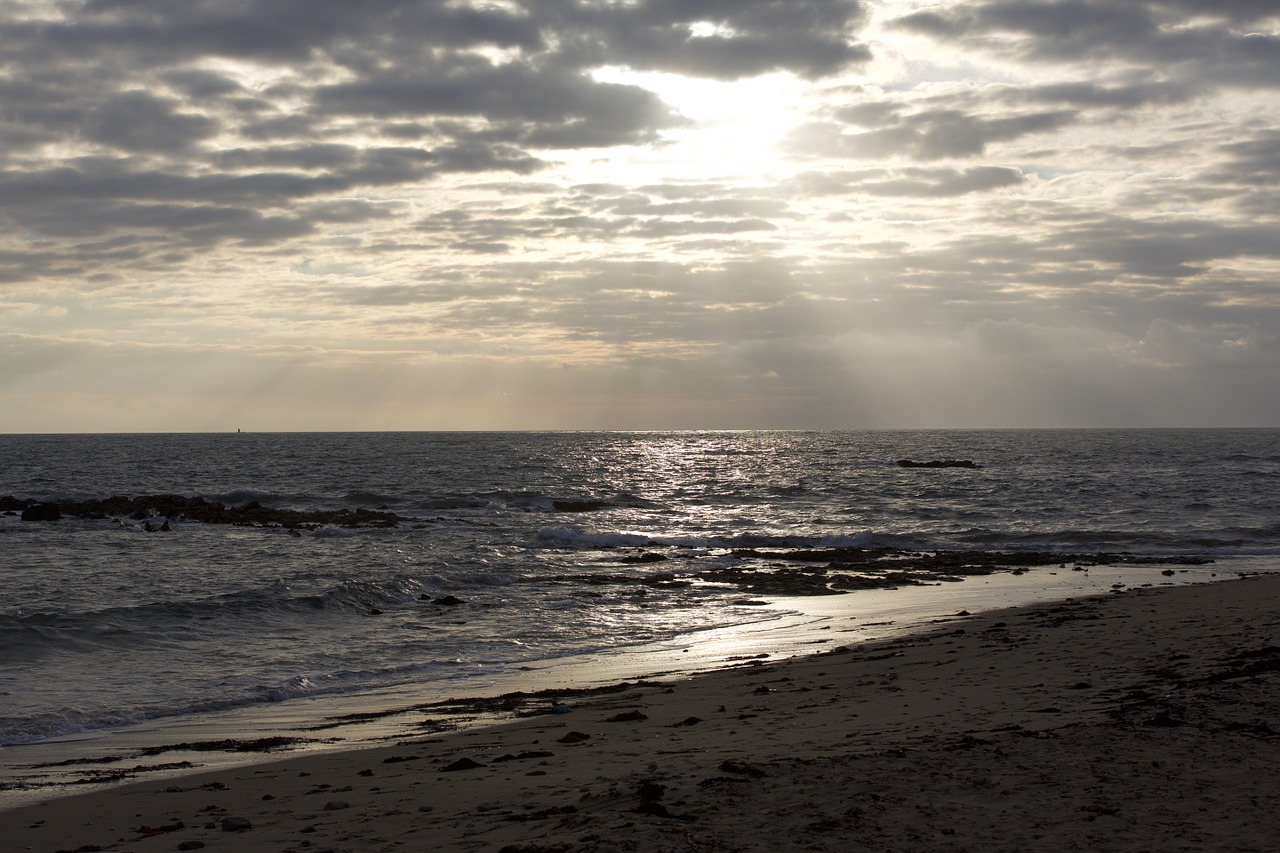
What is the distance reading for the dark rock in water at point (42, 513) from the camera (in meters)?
44.7

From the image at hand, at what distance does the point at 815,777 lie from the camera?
24.2 feet

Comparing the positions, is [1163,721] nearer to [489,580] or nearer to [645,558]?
[489,580]

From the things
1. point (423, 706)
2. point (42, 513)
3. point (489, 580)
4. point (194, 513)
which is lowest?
point (489, 580)

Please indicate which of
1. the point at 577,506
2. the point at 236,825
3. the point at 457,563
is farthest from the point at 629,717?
the point at 577,506

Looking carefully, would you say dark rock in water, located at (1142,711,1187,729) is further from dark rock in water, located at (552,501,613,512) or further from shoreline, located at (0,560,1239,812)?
dark rock in water, located at (552,501,613,512)

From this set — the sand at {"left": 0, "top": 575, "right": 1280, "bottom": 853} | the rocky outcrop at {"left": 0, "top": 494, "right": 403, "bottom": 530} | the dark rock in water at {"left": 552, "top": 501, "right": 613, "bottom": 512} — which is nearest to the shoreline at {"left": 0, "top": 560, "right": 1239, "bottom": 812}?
the sand at {"left": 0, "top": 575, "right": 1280, "bottom": 853}

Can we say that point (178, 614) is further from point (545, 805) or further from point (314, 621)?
point (545, 805)

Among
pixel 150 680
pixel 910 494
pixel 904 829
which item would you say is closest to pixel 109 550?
pixel 150 680

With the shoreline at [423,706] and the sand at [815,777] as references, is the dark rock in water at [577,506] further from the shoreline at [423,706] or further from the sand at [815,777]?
the sand at [815,777]

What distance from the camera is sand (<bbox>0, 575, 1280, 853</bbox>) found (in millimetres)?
6211

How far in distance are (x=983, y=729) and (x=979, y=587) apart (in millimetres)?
18014

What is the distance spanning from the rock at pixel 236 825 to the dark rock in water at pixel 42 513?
44777 mm

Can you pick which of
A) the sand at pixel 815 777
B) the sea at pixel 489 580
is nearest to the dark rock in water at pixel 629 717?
the sand at pixel 815 777

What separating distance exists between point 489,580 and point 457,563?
10.6ft
